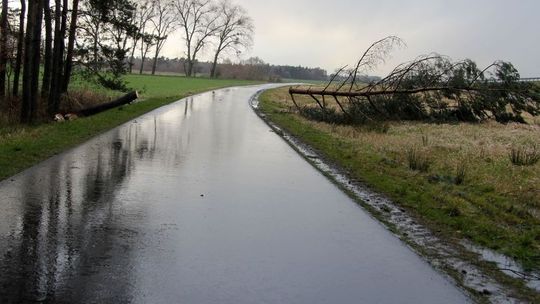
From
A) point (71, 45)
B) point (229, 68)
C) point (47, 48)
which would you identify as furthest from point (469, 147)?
point (229, 68)


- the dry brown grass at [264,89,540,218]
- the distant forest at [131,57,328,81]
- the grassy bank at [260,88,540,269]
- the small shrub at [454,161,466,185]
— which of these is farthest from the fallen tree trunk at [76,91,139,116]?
the distant forest at [131,57,328,81]

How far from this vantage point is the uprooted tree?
1606cm

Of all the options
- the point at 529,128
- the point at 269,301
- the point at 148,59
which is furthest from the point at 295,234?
the point at 148,59

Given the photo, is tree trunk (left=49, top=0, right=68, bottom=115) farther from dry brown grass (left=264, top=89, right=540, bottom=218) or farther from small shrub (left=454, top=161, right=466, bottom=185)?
small shrub (left=454, top=161, right=466, bottom=185)

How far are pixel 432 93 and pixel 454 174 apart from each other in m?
9.51

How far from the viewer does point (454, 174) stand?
11203 mm

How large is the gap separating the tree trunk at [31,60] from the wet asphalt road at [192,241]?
764cm

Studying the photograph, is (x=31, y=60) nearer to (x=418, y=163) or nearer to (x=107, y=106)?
(x=107, y=106)

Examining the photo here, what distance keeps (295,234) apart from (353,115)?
14.6 meters

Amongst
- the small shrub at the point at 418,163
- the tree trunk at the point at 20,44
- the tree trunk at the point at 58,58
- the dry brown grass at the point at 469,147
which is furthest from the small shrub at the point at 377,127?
the tree trunk at the point at 20,44

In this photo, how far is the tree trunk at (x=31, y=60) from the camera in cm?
1631

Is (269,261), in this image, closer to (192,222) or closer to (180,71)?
(192,222)

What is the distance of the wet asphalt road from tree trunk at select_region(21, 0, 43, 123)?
7.64 metres

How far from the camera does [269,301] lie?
4.38 m
